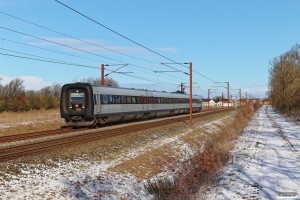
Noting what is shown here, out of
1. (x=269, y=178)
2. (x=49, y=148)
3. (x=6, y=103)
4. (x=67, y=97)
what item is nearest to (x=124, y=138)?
(x=49, y=148)

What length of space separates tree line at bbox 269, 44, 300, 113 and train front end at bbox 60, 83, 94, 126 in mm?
43119

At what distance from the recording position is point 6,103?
55.2m

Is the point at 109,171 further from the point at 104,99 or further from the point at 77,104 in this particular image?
the point at 104,99

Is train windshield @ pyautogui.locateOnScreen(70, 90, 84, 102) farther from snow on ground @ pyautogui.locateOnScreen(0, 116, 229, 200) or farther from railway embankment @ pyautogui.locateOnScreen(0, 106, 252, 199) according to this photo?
snow on ground @ pyautogui.locateOnScreen(0, 116, 229, 200)

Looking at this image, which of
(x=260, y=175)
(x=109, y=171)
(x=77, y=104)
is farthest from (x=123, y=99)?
(x=260, y=175)

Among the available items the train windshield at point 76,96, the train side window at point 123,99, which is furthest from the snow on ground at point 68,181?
the train side window at point 123,99

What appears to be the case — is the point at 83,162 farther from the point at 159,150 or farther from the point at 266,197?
the point at 266,197

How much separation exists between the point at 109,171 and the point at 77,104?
12616mm

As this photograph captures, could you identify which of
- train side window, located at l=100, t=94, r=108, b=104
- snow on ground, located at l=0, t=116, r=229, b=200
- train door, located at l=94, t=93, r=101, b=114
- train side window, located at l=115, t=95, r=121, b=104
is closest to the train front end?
train door, located at l=94, t=93, r=101, b=114

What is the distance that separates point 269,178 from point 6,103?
50.2 metres

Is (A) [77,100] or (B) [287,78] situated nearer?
(A) [77,100]

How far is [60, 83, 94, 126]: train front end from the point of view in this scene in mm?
24109

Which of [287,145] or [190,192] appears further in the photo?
[287,145]

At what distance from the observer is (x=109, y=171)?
12.6m
